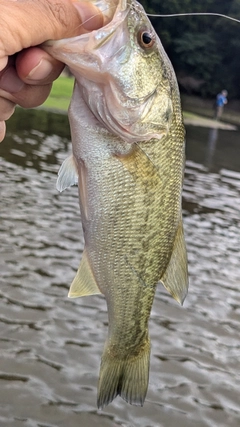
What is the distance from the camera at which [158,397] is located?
4.66m

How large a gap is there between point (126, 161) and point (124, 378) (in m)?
1.19

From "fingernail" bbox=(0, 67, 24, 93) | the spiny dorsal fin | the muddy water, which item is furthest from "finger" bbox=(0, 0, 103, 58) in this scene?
the muddy water

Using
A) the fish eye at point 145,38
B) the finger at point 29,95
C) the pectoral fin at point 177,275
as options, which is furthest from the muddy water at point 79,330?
the fish eye at point 145,38

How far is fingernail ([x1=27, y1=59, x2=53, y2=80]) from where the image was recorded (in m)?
2.09

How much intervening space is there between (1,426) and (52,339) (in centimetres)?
123

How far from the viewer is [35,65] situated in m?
2.08

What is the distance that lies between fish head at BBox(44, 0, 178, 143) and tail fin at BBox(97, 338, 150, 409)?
122 centimetres

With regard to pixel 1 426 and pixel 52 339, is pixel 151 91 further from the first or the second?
pixel 52 339

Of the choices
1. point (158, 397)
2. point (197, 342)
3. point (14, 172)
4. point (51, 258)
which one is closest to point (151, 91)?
point (158, 397)

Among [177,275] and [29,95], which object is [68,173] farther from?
[177,275]

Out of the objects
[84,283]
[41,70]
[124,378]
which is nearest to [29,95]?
[41,70]

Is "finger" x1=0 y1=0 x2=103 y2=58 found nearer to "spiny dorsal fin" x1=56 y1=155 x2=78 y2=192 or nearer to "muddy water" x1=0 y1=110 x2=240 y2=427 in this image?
"spiny dorsal fin" x1=56 y1=155 x2=78 y2=192

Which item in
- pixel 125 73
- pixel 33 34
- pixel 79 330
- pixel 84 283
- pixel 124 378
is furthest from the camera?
pixel 79 330

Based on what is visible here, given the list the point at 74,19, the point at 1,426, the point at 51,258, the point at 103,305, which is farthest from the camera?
the point at 51,258
